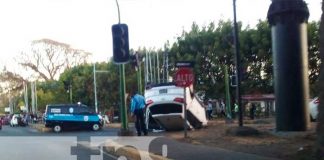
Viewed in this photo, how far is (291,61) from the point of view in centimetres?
1916

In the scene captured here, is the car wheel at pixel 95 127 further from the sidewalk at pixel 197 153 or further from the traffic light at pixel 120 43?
the sidewalk at pixel 197 153

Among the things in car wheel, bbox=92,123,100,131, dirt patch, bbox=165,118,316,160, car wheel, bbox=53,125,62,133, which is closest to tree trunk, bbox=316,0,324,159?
dirt patch, bbox=165,118,316,160

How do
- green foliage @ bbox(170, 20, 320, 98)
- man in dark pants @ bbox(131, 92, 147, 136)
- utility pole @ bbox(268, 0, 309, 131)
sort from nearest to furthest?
utility pole @ bbox(268, 0, 309, 131), man in dark pants @ bbox(131, 92, 147, 136), green foliage @ bbox(170, 20, 320, 98)

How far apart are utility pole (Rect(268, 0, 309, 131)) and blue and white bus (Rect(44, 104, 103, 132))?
18.9 meters

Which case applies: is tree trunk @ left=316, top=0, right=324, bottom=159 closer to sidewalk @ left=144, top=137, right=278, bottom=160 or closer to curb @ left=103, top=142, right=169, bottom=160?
sidewalk @ left=144, top=137, right=278, bottom=160

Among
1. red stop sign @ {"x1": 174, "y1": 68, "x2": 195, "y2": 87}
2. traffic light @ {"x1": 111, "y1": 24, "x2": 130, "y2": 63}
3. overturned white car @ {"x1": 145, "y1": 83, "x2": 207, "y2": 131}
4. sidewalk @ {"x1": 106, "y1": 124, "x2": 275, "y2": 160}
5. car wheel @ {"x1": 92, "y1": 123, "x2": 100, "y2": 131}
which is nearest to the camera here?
sidewalk @ {"x1": 106, "y1": 124, "x2": 275, "y2": 160}

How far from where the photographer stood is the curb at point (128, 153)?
1311cm

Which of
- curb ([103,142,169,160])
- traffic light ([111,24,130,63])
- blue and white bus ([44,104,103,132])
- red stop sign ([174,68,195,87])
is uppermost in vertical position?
traffic light ([111,24,130,63])

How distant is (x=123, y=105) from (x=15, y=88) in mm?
72565

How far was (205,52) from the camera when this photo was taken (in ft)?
162

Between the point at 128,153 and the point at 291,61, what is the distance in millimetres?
7367

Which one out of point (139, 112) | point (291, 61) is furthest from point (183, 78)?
point (291, 61)

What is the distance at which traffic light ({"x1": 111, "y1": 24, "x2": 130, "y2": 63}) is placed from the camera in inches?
674

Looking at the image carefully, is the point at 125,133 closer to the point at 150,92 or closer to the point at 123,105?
the point at 123,105
